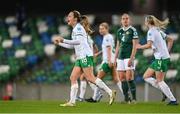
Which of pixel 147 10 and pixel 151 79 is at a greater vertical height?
pixel 147 10

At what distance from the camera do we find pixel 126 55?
18453 millimetres

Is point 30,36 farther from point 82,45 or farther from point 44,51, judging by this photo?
point 82,45

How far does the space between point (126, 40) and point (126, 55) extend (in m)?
0.38

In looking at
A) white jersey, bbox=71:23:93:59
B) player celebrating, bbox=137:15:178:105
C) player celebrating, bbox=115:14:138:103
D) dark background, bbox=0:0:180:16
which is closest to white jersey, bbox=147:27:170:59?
player celebrating, bbox=137:15:178:105

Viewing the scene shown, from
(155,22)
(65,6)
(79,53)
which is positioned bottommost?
(79,53)

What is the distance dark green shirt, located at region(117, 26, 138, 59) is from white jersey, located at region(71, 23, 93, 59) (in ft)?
5.84

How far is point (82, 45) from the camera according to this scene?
657 inches

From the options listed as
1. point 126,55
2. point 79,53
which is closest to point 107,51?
point 126,55

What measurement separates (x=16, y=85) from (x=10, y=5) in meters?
5.53

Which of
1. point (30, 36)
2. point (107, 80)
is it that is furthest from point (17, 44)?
point (107, 80)

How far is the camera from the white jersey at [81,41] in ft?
54.4

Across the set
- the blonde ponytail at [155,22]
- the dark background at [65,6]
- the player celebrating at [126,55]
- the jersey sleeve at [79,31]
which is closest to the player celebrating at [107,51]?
the player celebrating at [126,55]

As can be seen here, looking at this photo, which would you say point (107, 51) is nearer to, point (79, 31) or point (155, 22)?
point (155, 22)

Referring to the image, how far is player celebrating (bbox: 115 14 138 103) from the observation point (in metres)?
18.2
